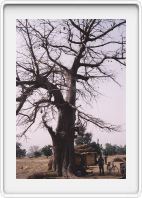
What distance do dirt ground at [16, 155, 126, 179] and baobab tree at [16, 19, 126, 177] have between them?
1.6 inches

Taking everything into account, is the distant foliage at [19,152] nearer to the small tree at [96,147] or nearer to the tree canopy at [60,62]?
the tree canopy at [60,62]

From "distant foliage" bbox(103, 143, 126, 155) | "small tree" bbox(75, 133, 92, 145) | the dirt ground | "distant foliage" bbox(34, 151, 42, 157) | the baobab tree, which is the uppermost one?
the baobab tree

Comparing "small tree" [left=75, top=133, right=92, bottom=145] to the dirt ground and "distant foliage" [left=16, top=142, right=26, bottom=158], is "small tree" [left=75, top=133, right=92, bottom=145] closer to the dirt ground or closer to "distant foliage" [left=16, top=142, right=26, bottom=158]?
the dirt ground

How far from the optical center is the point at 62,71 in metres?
1.91

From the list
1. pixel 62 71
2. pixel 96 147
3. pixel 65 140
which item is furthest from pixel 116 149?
pixel 62 71

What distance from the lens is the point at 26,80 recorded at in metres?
1.91

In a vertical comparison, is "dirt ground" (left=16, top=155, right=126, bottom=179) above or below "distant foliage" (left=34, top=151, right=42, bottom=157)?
below

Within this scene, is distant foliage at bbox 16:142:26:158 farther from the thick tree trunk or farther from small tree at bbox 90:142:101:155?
small tree at bbox 90:142:101:155

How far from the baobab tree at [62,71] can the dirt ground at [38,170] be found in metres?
0.04

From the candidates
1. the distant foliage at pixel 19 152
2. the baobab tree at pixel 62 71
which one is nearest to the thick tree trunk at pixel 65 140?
the baobab tree at pixel 62 71

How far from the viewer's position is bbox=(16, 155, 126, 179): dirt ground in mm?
1888

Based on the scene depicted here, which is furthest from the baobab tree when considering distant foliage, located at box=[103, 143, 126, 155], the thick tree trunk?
distant foliage, located at box=[103, 143, 126, 155]

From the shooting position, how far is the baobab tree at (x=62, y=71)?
1.90 meters

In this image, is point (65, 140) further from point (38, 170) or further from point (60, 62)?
point (60, 62)
